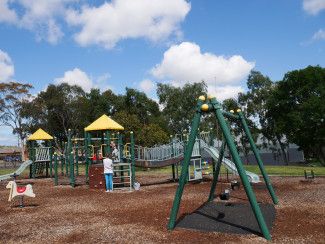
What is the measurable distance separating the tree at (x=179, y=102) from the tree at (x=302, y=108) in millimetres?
10721

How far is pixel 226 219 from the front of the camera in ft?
28.3

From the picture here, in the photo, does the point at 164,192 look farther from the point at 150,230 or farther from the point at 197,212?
the point at 150,230

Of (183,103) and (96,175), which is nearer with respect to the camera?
(96,175)

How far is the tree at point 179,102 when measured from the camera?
5097cm

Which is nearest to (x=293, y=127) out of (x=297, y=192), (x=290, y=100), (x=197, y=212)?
(x=290, y=100)

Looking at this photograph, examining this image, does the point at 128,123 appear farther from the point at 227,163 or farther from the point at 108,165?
the point at 108,165

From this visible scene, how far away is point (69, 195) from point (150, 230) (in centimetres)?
822

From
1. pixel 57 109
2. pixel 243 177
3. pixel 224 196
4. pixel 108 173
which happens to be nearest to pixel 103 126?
pixel 108 173

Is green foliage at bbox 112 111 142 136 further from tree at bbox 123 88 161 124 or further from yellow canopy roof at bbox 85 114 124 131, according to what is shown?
yellow canopy roof at bbox 85 114 124 131

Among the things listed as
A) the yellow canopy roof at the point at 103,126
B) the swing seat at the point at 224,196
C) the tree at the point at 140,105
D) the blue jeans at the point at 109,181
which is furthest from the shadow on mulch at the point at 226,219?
the tree at the point at 140,105

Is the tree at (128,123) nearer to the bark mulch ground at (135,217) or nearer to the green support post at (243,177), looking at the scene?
the bark mulch ground at (135,217)

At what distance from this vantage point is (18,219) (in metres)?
10.1

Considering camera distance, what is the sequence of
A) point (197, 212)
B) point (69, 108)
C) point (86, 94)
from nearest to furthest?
1. point (197, 212)
2. point (69, 108)
3. point (86, 94)

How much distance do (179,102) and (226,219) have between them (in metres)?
43.7
